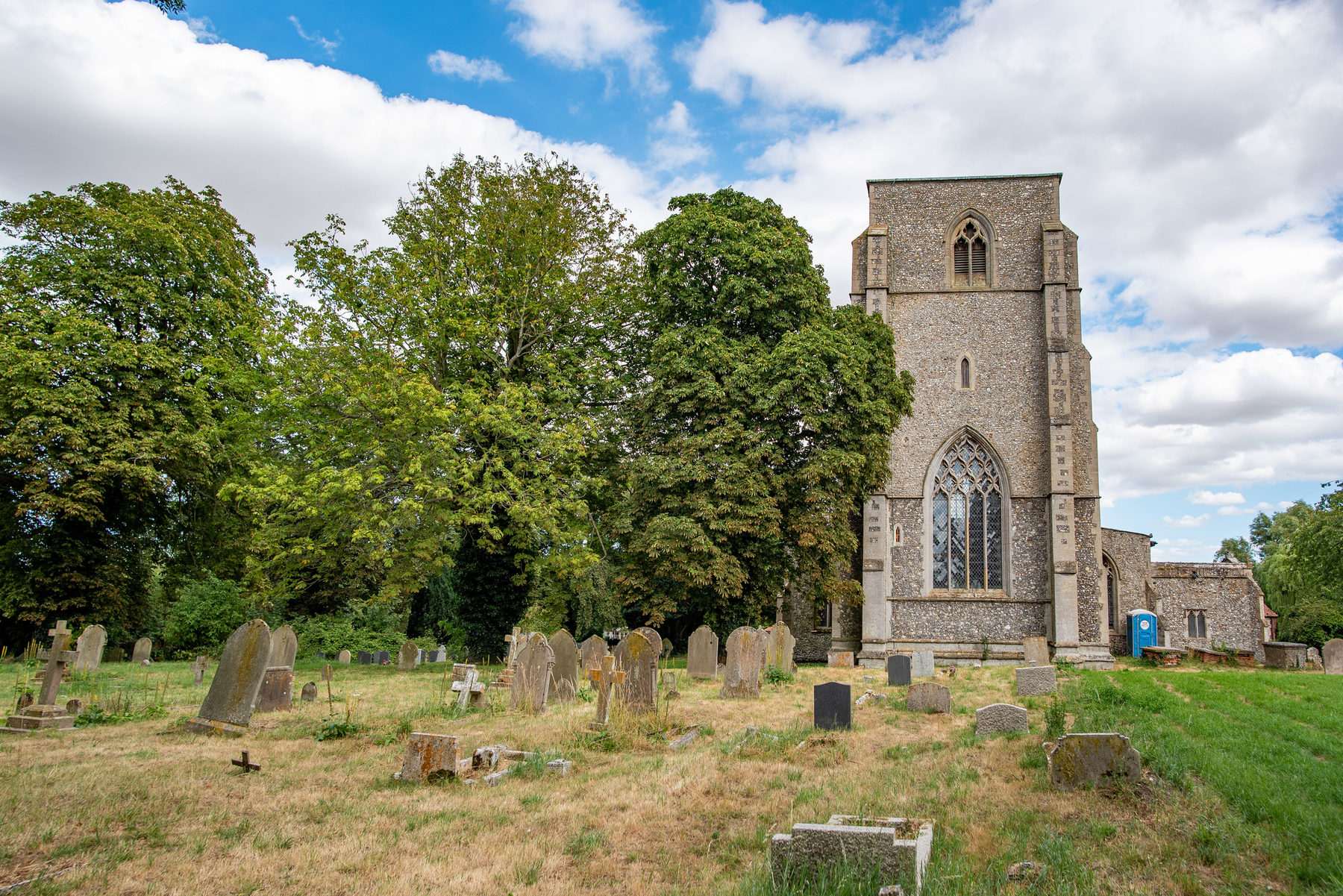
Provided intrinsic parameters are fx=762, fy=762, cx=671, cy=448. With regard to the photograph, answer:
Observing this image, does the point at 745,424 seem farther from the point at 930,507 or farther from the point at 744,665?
the point at 930,507

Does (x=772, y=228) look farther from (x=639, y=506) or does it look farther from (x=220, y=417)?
(x=220, y=417)

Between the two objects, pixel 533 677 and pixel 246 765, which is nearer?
pixel 246 765

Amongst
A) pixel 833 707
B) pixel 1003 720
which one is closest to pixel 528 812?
pixel 833 707

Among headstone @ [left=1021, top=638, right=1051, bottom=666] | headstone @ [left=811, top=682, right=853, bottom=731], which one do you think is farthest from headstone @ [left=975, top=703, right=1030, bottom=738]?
headstone @ [left=1021, top=638, right=1051, bottom=666]

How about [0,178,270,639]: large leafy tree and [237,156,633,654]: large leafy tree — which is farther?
[0,178,270,639]: large leafy tree

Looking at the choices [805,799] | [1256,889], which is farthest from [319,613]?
[1256,889]

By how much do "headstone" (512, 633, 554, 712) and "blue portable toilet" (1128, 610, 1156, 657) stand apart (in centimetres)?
2311

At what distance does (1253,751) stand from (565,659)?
8.34 metres

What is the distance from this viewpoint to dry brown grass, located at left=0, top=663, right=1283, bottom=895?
4.10 m

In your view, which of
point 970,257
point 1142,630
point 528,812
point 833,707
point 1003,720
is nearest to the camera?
point 528,812

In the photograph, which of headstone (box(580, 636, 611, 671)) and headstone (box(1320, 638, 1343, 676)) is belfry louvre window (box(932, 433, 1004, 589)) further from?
headstone (box(580, 636, 611, 671))

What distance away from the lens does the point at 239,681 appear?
324 inches

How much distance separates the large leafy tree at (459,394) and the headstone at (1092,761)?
37.7ft

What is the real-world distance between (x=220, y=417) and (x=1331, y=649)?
96.4 ft
